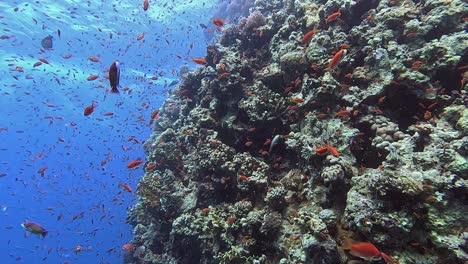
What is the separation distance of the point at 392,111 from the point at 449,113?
3.32 ft

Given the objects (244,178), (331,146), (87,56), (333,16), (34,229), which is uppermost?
(87,56)

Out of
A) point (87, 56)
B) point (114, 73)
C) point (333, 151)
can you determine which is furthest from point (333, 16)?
point (87, 56)

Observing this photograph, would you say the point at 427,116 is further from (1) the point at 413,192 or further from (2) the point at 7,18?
(2) the point at 7,18

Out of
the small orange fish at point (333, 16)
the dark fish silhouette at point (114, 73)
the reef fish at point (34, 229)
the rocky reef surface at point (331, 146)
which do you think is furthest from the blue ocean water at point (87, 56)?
the dark fish silhouette at point (114, 73)

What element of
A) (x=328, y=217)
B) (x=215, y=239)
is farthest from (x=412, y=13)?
(x=215, y=239)

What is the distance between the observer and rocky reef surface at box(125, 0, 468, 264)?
13.0 feet

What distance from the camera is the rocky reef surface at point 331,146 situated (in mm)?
3963

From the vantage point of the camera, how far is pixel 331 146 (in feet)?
17.0

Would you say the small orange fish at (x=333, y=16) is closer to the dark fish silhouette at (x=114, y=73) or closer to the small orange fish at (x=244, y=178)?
the small orange fish at (x=244, y=178)

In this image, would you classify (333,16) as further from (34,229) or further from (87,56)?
(87,56)

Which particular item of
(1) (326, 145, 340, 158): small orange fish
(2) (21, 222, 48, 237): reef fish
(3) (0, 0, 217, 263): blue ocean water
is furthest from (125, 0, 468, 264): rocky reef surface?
(3) (0, 0, 217, 263): blue ocean water

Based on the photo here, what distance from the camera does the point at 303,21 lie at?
27.8ft

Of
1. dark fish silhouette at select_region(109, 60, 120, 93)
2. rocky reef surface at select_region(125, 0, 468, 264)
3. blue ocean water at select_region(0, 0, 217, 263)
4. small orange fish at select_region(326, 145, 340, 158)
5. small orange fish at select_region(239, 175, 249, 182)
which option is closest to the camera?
dark fish silhouette at select_region(109, 60, 120, 93)

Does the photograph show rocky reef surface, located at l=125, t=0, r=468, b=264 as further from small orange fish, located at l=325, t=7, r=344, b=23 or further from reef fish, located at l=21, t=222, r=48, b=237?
reef fish, located at l=21, t=222, r=48, b=237
